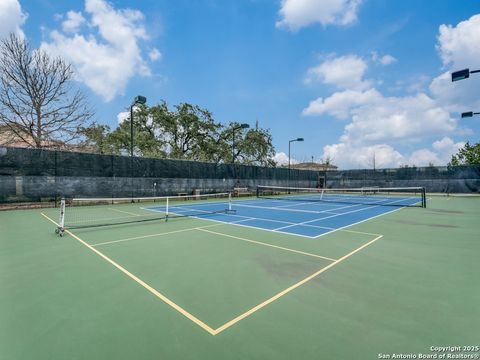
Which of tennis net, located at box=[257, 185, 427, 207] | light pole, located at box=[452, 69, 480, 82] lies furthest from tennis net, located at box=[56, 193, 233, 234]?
light pole, located at box=[452, 69, 480, 82]

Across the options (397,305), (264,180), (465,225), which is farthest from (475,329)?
(264,180)

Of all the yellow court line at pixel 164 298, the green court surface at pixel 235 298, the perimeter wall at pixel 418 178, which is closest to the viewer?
the green court surface at pixel 235 298

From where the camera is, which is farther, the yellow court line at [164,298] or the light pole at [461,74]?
the light pole at [461,74]

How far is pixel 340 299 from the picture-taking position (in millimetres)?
3301

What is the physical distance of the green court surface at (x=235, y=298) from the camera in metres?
2.38

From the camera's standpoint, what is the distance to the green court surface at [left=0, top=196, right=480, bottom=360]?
2.38 metres

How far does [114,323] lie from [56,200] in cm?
1458

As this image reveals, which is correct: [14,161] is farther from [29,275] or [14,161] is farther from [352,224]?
[352,224]

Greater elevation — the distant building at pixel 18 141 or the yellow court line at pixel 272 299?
the distant building at pixel 18 141

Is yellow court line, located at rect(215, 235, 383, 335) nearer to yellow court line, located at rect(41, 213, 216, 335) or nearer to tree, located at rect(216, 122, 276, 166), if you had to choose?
yellow court line, located at rect(41, 213, 216, 335)

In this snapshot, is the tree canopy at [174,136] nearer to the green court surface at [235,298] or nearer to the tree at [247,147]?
the tree at [247,147]

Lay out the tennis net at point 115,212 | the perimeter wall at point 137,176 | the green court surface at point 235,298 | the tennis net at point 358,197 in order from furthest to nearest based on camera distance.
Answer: the tennis net at point 358,197, the perimeter wall at point 137,176, the tennis net at point 115,212, the green court surface at point 235,298

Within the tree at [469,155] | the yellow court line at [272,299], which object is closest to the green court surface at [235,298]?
the yellow court line at [272,299]

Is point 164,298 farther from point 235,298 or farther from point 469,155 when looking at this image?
point 469,155
